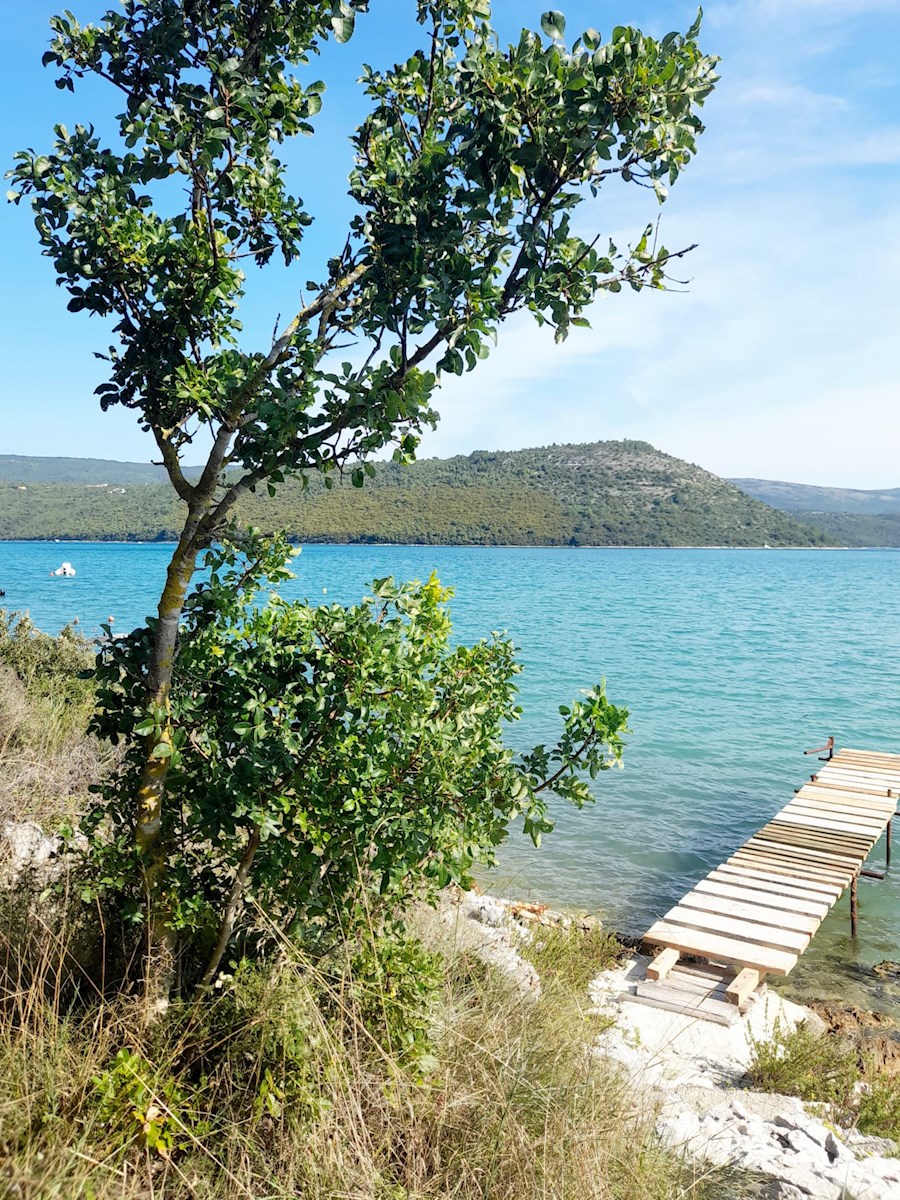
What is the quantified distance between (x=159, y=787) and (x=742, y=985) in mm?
5448

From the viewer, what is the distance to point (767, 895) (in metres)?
8.57

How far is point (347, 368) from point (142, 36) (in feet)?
4.61

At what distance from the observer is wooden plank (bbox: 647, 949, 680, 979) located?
283 inches

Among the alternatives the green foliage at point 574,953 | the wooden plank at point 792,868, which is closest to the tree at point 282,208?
the green foliage at point 574,953

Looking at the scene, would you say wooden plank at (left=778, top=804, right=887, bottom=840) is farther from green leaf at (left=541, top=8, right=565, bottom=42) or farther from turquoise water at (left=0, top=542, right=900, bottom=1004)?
green leaf at (left=541, top=8, right=565, bottom=42)

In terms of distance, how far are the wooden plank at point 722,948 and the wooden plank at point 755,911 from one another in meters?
0.46

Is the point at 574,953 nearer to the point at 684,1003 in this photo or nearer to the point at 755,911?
the point at 684,1003

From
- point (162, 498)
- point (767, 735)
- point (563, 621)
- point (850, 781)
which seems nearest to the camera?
point (850, 781)

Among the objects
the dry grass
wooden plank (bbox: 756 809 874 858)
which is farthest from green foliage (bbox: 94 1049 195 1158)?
wooden plank (bbox: 756 809 874 858)

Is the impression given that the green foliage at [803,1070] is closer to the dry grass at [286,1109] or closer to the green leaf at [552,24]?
the dry grass at [286,1109]

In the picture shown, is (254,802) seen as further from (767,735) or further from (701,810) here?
(767,735)

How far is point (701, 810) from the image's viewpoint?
13.9 meters

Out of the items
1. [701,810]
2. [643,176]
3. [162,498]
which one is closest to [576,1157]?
[643,176]

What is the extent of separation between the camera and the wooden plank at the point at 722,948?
7.09 metres
